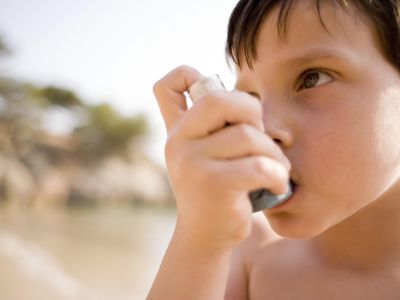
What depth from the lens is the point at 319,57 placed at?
1.05 metres

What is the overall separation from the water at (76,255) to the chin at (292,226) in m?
5.47

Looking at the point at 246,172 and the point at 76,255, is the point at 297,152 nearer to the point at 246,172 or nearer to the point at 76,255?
the point at 246,172

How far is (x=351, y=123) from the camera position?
1018mm

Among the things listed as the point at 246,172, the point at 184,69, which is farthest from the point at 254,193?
the point at 184,69

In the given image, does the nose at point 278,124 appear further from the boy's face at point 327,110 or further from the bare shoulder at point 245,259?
the bare shoulder at point 245,259

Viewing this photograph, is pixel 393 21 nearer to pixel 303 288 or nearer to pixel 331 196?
pixel 331 196

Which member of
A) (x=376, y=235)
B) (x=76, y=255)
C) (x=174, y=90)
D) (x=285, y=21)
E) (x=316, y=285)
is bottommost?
(x=316, y=285)

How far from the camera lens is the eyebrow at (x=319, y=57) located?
3.45 ft

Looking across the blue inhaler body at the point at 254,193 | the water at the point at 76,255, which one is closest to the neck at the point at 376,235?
the blue inhaler body at the point at 254,193

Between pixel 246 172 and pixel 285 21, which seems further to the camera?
pixel 285 21

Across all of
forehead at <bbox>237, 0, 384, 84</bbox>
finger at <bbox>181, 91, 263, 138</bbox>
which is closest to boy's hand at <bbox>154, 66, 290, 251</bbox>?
finger at <bbox>181, 91, 263, 138</bbox>

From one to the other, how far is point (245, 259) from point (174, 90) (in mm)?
677

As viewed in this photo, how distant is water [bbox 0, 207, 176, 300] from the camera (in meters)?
6.91

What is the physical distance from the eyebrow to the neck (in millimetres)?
422
